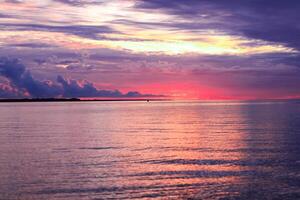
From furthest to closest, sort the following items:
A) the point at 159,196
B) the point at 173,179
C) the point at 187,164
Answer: the point at 187,164 → the point at 173,179 → the point at 159,196

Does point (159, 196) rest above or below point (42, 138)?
above

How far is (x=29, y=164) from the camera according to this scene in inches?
1678

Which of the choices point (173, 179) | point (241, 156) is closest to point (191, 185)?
point (173, 179)

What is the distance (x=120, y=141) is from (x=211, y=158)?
2032 cm

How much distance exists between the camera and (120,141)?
63344mm

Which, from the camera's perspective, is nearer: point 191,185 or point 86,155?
point 191,185

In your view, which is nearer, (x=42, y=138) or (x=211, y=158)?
(x=211, y=158)

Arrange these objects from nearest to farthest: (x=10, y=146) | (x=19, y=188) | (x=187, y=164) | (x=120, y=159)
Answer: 1. (x=19, y=188)
2. (x=187, y=164)
3. (x=120, y=159)
4. (x=10, y=146)

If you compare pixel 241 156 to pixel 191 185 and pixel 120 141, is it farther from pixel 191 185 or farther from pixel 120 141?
pixel 120 141

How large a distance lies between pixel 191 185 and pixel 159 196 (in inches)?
168

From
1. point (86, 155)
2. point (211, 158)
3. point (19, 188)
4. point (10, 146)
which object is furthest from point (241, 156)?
point (10, 146)

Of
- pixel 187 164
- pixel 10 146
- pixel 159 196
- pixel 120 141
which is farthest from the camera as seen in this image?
pixel 120 141

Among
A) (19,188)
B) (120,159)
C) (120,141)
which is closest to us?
(19,188)

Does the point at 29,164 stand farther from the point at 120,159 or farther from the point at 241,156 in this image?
the point at 241,156
